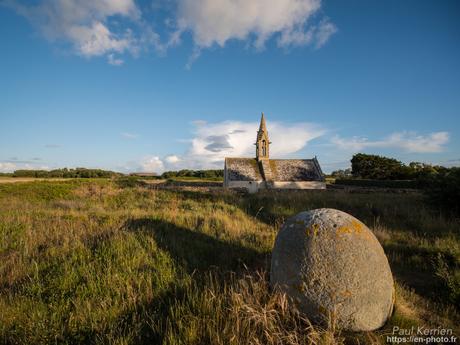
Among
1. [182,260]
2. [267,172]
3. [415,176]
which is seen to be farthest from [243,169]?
[182,260]

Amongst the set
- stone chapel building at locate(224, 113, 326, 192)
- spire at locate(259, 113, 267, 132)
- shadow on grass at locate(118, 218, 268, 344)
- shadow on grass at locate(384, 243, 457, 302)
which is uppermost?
spire at locate(259, 113, 267, 132)

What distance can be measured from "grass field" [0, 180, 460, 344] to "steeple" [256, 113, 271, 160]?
30747mm

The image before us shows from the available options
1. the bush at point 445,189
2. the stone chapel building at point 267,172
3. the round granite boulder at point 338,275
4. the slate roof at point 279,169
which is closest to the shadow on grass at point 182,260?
the round granite boulder at point 338,275

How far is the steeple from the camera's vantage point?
1524 inches

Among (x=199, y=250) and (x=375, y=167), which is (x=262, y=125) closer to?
(x=375, y=167)

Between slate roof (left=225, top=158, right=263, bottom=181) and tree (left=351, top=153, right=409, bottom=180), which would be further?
tree (left=351, top=153, right=409, bottom=180)

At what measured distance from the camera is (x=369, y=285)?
3.06 metres

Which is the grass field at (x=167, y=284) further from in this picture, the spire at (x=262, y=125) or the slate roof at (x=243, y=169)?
the spire at (x=262, y=125)

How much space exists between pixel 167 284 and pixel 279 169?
34.1 m

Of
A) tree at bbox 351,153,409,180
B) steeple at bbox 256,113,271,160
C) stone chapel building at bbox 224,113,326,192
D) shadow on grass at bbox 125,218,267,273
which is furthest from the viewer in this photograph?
tree at bbox 351,153,409,180

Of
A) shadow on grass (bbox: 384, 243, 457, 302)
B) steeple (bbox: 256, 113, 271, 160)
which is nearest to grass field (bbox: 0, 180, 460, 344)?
shadow on grass (bbox: 384, 243, 457, 302)

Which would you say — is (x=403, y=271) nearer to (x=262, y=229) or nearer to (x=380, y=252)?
(x=380, y=252)

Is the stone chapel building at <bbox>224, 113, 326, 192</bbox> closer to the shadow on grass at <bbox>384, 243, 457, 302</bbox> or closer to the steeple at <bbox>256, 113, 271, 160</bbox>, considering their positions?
the steeple at <bbox>256, 113, 271, 160</bbox>

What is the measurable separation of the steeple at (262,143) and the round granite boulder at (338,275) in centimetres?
3548
